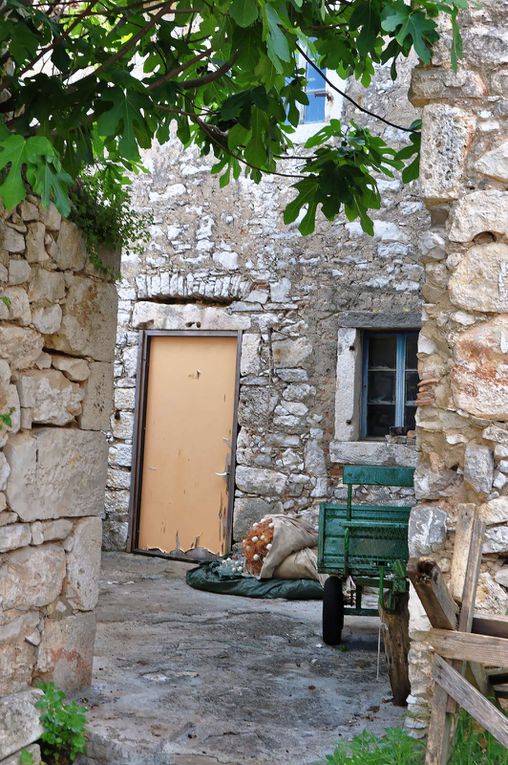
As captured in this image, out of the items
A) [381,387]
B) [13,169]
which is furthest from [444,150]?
[381,387]

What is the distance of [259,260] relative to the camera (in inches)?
288

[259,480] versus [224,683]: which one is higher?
[259,480]

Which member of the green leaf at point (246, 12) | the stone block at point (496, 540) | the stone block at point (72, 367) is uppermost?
the green leaf at point (246, 12)

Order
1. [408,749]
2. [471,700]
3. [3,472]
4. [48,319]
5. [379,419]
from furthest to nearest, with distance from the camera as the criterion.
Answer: [379,419] < [48,319] < [3,472] < [408,749] < [471,700]

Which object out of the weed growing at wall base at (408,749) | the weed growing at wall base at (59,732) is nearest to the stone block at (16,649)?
the weed growing at wall base at (59,732)

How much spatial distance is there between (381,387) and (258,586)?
1.97m

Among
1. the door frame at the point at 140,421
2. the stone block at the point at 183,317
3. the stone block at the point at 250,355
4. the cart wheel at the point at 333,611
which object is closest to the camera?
the cart wheel at the point at 333,611

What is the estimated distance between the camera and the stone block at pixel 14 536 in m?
3.29

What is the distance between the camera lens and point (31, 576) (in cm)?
344

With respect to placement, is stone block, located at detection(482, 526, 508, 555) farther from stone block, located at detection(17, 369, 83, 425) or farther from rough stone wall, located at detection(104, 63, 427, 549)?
rough stone wall, located at detection(104, 63, 427, 549)

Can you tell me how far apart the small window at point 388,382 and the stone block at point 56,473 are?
346 centimetres

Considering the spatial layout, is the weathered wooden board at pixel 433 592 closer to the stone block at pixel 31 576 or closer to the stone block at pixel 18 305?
the stone block at pixel 31 576

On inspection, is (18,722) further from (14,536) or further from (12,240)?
(12,240)

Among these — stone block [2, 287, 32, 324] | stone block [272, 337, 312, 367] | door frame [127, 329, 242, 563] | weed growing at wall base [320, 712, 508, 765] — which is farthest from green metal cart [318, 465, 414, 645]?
door frame [127, 329, 242, 563]
